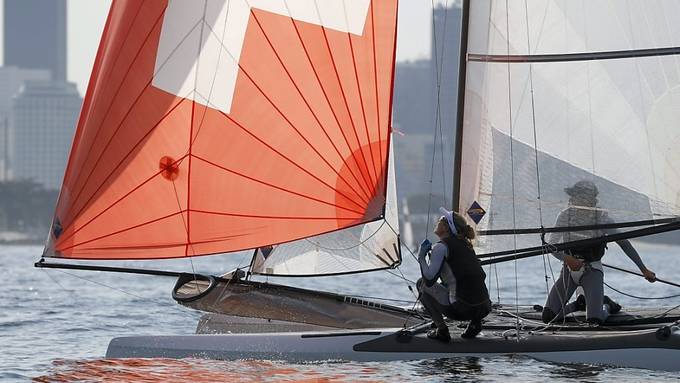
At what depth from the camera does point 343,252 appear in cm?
1062

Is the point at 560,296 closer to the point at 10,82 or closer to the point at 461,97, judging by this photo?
the point at 461,97

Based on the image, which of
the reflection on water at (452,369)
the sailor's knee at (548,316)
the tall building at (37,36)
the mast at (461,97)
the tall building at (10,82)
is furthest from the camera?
the tall building at (10,82)

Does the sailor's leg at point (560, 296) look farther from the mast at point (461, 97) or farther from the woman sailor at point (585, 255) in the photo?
the mast at point (461, 97)

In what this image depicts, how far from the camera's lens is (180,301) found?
9.82 m

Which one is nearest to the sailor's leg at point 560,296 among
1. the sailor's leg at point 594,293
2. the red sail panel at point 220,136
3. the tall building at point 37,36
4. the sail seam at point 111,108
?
the sailor's leg at point 594,293

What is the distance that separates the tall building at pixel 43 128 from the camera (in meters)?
153

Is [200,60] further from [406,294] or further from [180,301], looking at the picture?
[406,294]

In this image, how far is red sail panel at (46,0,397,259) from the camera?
9336mm

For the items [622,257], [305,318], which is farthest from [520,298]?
[622,257]

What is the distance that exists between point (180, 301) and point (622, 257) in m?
51.0

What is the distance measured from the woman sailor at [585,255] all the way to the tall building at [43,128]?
460 ft

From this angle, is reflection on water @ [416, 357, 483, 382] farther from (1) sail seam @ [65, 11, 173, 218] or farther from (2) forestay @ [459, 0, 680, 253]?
(1) sail seam @ [65, 11, 173, 218]

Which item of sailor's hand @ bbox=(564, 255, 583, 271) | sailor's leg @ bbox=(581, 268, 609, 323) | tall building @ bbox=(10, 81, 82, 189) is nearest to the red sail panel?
sailor's hand @ bbox=(564, 255, 583, 271)

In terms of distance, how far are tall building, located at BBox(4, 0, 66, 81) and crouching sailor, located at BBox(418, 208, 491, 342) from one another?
16247cm
